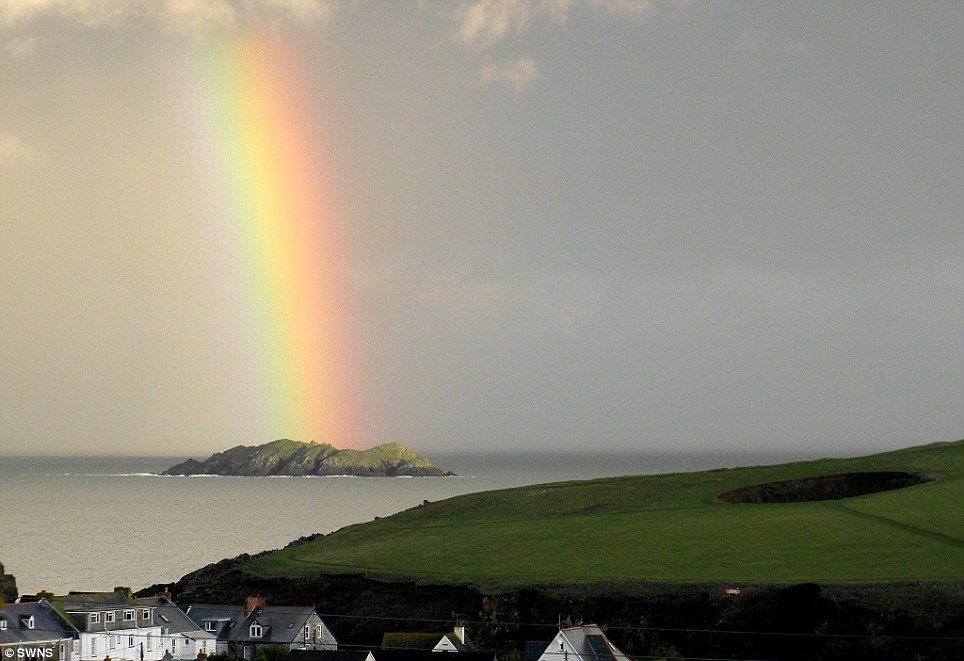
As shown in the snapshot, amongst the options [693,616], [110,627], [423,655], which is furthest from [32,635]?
[693,616]

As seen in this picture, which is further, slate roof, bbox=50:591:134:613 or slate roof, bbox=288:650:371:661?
slate roof, bbox=50:591:134:613

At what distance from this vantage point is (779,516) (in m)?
99.2

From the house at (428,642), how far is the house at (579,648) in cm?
688

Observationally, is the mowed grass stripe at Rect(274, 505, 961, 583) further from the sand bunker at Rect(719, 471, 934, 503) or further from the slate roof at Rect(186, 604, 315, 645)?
the slate roof at Rect(186, 604, 315, 645)

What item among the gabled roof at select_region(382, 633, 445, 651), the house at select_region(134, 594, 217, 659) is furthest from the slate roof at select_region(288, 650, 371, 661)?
the house at select_region(134, 594, 217, 659)

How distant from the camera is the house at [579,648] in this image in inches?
2431

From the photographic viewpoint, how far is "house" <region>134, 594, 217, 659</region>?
74625mm

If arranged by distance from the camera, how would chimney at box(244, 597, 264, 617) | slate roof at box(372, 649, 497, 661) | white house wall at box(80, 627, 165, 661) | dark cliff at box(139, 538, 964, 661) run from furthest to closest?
chimney at box(244, 597, 264, 617), white house wall at box(80, 627, 165, 661), dark cliff at box(139, 538, 964, 661), slate roof at box(372, 649, 497, 661)

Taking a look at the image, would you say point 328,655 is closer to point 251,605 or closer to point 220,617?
point 220,617

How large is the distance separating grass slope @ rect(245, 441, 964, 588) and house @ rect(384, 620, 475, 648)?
435 inches

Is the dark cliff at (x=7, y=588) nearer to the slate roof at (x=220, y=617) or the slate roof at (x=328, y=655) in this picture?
the slate roof at (x=220, y=617)

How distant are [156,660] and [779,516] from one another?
51045 millimetres

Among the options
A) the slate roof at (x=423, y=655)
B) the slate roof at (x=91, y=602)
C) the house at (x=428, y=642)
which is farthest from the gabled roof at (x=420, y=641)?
the slate roof at (x=91, y=602)

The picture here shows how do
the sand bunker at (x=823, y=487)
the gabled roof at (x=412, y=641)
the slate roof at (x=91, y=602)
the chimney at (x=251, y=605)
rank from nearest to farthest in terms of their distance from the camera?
the gabled roof at (x=412, y=641) < the slate roof at (x=91, y=602) < the chimney at (x=251, y=605) < the sand bunker at (x=823, y=487)
